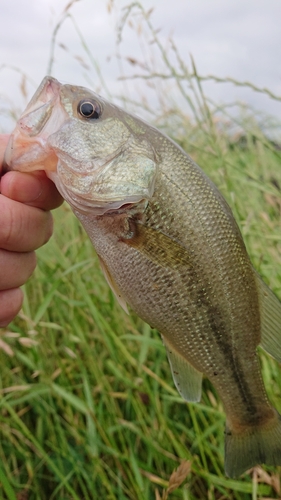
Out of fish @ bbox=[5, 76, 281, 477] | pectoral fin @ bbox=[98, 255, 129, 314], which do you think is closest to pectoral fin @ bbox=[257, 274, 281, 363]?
fish @ bbox=[5, 76, 281, 477]

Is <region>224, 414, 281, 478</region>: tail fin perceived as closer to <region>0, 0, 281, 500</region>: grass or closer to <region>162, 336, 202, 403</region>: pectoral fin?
<region>162, 336, 202, 403</region>: pectoral fin

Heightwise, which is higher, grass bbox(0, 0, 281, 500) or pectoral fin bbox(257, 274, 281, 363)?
pectoral fin bbox(257, 274, 281, 363)

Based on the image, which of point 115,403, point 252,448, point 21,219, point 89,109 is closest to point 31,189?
point 21,219

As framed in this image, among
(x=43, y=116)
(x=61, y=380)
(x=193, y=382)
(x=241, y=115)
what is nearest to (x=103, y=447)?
(x=61, y=380)

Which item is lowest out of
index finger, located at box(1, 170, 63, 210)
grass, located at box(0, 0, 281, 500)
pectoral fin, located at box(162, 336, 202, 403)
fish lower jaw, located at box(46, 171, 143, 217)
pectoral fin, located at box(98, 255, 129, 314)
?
grass, located at box(0, 0, 281, 500)

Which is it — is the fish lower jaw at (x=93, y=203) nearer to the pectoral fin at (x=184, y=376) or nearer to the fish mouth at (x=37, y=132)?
the fish mouth at (x=37, y=132)

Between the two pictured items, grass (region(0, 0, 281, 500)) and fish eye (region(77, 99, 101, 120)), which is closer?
fish eye (region(77, 99, 101, 120))

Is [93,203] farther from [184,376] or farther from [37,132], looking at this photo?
[184,376]

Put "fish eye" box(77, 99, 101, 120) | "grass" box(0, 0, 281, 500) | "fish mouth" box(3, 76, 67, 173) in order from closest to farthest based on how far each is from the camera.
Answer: "fish mouth" box(3, 76, 67, 173) → "fish eye" box(77, 99, 101, 120) → "grass" box(0, 0, 281, 500)
